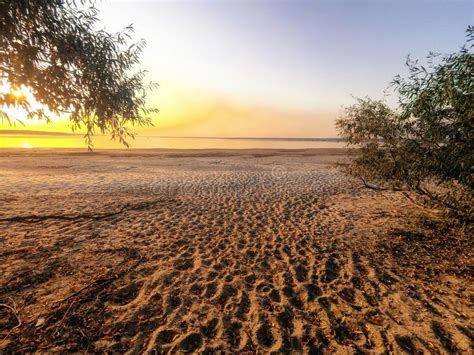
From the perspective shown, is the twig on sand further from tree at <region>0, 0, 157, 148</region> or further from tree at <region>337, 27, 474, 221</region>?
tree at <region>337, 27, 474, 221</region>

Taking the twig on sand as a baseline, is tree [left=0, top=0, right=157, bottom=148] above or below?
above

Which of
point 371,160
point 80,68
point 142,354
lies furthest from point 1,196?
point 371,160

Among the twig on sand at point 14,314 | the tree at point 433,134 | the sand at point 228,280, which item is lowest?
the sand at point 228,280

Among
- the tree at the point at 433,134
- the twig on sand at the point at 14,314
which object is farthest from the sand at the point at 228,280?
the tree at the point at 433,134

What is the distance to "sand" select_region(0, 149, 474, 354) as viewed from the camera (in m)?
5.00

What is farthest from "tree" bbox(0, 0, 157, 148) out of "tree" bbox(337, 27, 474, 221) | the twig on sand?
"tree" bbox(337, 27, 474, 221)

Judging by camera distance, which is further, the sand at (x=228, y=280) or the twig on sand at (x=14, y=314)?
the sand at (x=228, y=280)

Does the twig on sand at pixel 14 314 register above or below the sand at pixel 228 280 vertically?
above

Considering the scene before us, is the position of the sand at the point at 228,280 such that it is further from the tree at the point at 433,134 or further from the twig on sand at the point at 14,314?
the tree at the point at 433,134

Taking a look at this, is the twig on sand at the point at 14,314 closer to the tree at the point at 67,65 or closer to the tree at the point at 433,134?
the tree at the point at 67,65

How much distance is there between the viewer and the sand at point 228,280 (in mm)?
5004

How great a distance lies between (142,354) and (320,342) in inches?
136

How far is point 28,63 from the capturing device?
5.55 m

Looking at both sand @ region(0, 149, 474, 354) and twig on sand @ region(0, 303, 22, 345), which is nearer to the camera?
twig on sand @ region(0, 303, 22, 345)
